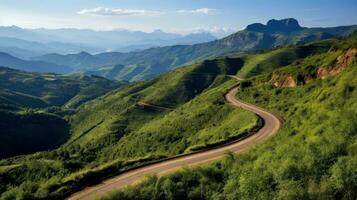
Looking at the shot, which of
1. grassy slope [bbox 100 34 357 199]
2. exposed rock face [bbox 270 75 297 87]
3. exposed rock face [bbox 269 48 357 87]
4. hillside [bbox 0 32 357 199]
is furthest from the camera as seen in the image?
exposed rock face [bbox 270 75 297 87]

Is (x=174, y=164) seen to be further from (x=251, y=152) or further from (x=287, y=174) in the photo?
(x=287, y=174)

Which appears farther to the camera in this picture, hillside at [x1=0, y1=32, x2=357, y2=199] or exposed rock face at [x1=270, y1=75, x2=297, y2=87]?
exposed rock face at [x1=270, y1=75, x2=297, y2=87]

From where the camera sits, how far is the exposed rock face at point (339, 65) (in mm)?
103637

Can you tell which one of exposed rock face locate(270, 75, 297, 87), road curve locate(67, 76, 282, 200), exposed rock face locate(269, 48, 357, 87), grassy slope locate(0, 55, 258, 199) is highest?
exposed rock face locate(269, 48, 357, 87)

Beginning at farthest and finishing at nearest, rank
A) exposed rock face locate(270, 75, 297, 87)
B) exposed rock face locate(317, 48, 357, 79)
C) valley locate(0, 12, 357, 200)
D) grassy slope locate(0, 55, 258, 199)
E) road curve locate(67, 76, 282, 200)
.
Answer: exposed rock face locate(270, 75, 297, 87), exposed rock face locate(317, 48, 357, 79), grassy slope locate(0, 55, 258, 199), road curve locate(67, 76, 282, 200), valley locate(0, 12, 357, 200)

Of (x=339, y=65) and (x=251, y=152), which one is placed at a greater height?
(x=339, y=65)

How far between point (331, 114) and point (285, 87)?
62460mm

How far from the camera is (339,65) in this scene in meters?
106

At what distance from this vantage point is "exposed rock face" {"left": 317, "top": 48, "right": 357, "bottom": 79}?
340ft

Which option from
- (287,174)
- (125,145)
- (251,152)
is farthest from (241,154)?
(125,145)

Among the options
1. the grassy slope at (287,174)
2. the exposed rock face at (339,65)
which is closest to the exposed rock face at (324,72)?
the exposed rock face at (339,65)

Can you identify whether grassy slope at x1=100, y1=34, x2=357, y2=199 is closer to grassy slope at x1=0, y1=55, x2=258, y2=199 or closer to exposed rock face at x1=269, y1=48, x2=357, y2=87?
grassy slope at x1=0, y1=55, x2=258, y2=199

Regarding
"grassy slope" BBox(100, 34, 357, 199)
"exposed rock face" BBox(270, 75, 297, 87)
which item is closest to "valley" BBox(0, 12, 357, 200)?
"grassy slope" BBox(100, 34, 357, 199)

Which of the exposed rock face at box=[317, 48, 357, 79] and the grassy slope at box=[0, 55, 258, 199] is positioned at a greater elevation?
the exposed rock face at box=[317, 48, 357, 79]
